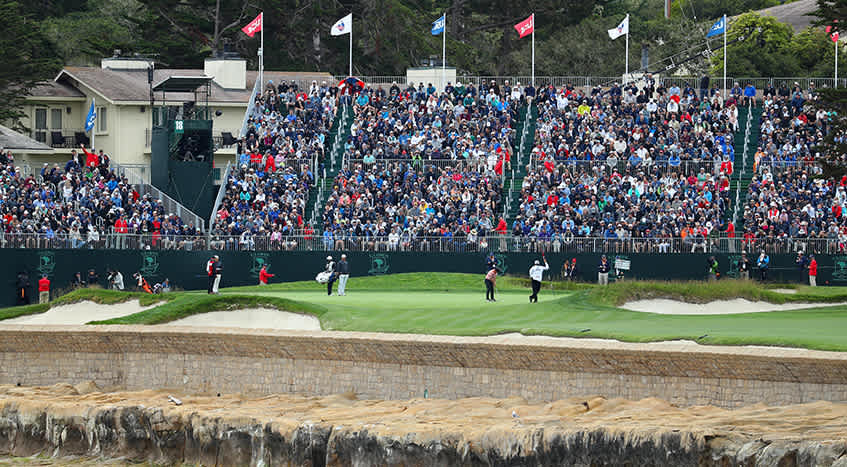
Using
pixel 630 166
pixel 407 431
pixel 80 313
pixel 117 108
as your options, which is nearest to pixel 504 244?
pixel 630 166

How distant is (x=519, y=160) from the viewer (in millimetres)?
55781

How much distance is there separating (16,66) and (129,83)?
4993mm

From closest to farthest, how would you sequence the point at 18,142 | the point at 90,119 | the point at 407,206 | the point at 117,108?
1. the point at 407,206
2. the point at 90,119
3. the point at 18,142
4. the point at 117,108

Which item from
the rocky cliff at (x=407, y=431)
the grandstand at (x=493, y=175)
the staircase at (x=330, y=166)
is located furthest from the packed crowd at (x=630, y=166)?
the rocky cliff at (x=407, y=431)

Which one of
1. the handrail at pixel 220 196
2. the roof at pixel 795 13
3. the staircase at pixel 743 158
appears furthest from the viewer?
the roof at pixel 795 13

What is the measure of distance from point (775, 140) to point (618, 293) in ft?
79.1

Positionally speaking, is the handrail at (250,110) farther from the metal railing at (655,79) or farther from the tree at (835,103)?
the tree at (835,103)

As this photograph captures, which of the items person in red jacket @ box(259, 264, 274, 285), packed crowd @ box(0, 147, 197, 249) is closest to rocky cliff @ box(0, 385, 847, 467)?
person in red jacket @ box(259, 264, 274, 285)

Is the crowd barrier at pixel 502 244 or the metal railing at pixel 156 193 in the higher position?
the metal railing at pixel 156 193

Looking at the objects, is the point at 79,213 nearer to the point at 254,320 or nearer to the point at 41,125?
the point at 41,125

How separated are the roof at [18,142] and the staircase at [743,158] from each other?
28.1 metres

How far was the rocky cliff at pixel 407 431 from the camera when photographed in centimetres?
1859

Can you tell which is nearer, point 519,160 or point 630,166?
point 630,166

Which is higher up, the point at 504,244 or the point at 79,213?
the point at 79,213
